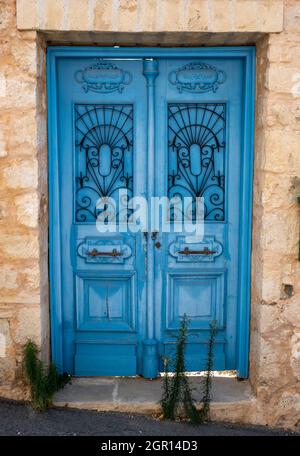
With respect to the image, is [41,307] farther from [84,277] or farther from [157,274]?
[157,274]

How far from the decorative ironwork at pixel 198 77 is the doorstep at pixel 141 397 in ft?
6.88

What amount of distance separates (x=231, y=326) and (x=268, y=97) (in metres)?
1.67

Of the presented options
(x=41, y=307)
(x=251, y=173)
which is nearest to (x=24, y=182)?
(x=41, y=307)

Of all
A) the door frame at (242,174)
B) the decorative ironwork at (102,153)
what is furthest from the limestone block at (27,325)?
the decorative ironwork at (102,153)

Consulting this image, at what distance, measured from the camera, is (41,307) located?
3670 mm

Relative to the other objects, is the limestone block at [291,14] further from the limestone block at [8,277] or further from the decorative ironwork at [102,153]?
the limestone block at [8,277]

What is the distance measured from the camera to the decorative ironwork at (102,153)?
391cm

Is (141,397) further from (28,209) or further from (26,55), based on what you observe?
(26,55)

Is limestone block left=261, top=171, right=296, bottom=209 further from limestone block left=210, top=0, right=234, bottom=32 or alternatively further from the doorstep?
the doorstep

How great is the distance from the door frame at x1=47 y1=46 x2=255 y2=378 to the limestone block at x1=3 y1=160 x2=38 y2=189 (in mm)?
277

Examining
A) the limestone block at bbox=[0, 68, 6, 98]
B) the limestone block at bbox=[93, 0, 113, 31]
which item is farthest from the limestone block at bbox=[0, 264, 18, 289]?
the limestone block at bbox=[93, 0, 113, 31]

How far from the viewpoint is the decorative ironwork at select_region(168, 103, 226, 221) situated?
3.92m

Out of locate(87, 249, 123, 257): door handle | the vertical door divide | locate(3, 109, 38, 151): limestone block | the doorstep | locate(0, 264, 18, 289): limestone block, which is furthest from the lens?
locate(87, 249, 123, 257): door handle

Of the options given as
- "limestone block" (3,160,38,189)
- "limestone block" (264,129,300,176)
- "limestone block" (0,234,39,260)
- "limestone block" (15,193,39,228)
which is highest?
"limestone block" (264,129,300,176)
